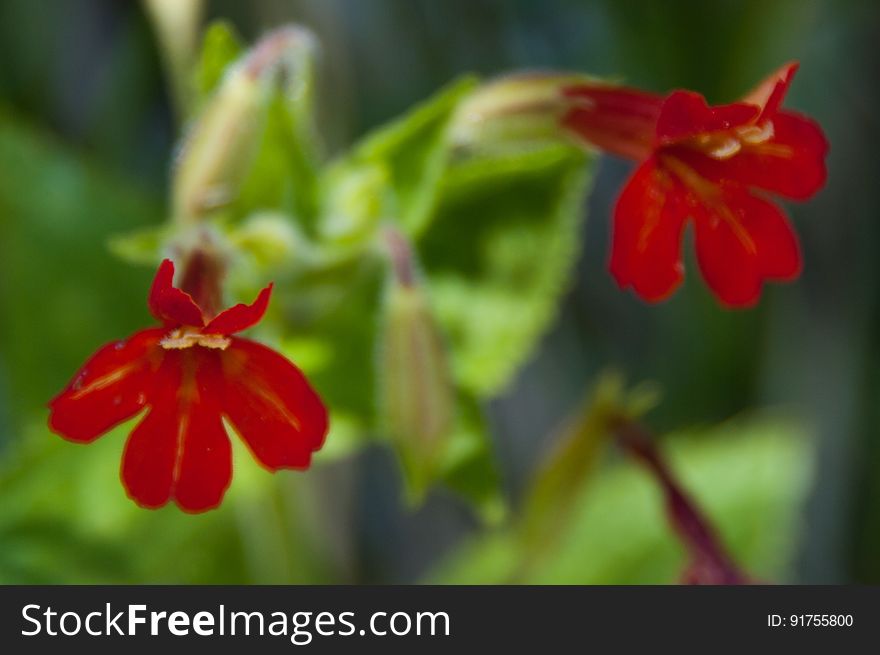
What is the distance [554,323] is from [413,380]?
2.34 feet

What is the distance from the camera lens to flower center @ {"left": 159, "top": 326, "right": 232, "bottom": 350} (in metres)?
0.66

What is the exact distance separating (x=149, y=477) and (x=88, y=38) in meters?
0.95

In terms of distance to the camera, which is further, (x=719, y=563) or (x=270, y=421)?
(x=719, y=563)

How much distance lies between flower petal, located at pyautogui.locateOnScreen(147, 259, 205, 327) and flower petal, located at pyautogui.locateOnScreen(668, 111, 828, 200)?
12.4 inches

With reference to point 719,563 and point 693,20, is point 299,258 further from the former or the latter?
point 693,20

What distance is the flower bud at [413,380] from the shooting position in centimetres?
81

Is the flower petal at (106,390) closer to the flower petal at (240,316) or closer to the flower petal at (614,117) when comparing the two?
the flower petal at (240,316)

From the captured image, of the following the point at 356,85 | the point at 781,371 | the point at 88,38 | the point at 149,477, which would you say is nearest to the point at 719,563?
the point at 149,477

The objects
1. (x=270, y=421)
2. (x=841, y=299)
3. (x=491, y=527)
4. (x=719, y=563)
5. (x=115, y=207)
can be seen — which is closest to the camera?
(x=270, y=421)

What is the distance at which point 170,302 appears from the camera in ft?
2.09

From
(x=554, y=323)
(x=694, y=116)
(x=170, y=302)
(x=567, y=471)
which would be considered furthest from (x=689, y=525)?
(x=554, y=323)

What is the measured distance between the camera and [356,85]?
1.45 metres

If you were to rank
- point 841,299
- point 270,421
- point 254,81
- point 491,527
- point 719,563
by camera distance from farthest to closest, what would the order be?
point 841,299
point 491,527
point 719,563
point 254,81
point 270,421

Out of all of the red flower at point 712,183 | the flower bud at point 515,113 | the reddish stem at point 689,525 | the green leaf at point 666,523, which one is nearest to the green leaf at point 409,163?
the flower bud at point 515,113
